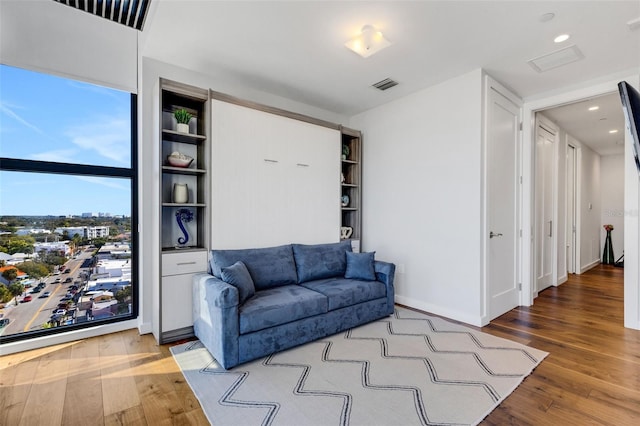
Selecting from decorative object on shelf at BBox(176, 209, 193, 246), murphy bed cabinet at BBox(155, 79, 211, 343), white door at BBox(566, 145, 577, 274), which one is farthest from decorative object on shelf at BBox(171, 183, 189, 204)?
white door at BBox(566, 145, 577, 274)

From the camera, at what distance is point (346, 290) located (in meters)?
2.94

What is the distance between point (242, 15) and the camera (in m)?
2.28

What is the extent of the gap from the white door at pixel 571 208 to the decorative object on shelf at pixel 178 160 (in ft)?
20.0

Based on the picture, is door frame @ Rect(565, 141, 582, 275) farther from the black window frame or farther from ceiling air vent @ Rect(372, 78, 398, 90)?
the black window frame

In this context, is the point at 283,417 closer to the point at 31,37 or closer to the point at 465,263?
the point at 465,263

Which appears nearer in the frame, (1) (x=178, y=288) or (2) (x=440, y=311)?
(1) (x=178, y=288)

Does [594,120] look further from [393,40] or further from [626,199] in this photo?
[393,40]

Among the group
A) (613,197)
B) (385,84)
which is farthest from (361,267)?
(613,197)

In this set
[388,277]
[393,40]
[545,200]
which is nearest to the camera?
[393,40]

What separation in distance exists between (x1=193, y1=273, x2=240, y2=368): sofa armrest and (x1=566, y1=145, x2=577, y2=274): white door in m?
5.77

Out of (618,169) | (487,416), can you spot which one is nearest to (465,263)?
(487,416)

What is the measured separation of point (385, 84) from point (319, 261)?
7.21 ft

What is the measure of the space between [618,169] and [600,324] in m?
5.57

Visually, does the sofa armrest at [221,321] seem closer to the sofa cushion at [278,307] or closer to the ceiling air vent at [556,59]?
the sofa cushion at [278,307]
